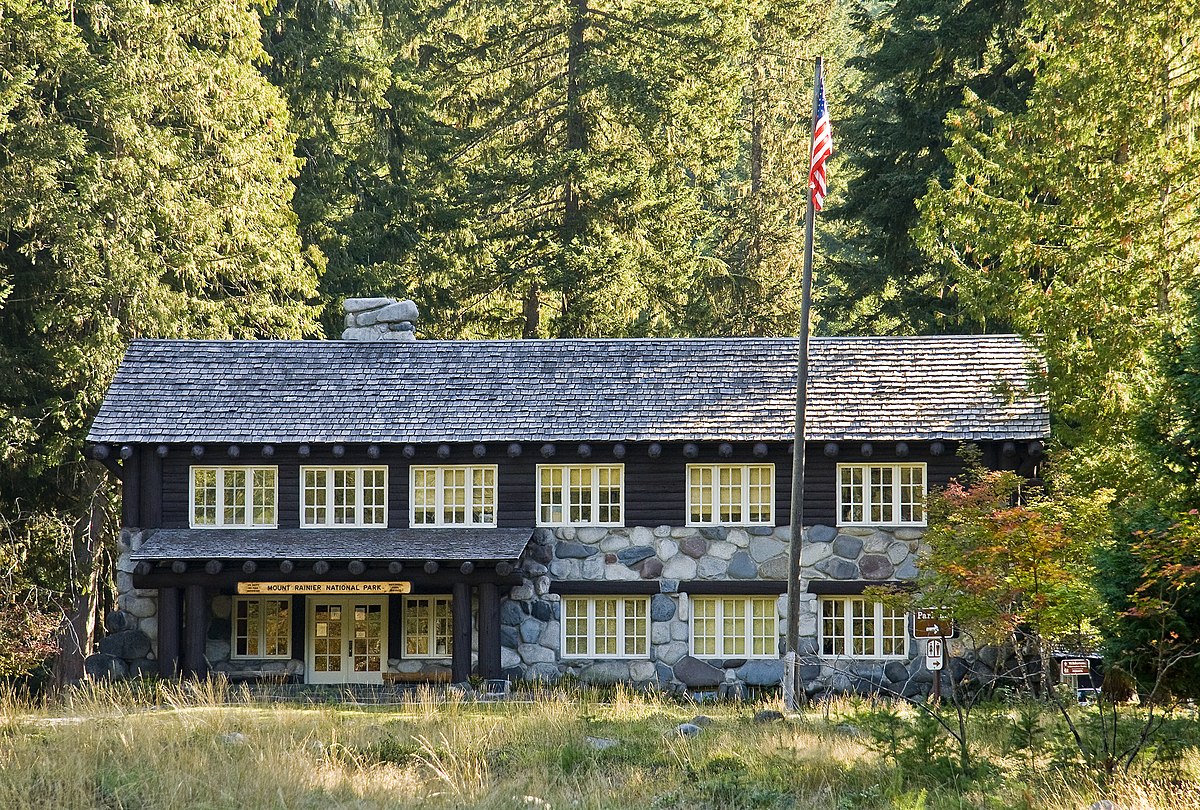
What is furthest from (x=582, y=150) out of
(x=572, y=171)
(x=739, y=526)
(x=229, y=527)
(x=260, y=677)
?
(x=260, y=677)

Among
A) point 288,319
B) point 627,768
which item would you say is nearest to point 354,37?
point 288,319

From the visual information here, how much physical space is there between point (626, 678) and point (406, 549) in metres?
3.91

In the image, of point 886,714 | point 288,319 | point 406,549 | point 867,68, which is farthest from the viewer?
point 867,68

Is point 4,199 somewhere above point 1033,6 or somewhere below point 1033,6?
below

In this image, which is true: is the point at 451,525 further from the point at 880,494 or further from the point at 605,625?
the point at 880,494

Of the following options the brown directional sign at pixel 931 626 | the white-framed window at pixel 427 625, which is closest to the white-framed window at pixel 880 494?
the brown directional sign at pixel 931 626

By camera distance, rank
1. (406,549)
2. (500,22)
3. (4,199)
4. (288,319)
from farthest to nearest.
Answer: (500,22) → (288,319) → (4,199) → (406,549)

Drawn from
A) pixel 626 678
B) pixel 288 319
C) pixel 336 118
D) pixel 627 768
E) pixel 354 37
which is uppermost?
pixel 354 37

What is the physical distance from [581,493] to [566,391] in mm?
1709

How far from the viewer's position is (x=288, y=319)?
29750mm

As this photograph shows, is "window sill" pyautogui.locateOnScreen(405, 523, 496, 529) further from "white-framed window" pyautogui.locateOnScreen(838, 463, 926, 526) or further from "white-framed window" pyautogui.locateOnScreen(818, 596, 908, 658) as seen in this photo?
"white-framed window" pyautogui.locateOnScreen(838, 463, 926, 526)

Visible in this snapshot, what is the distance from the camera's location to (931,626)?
20625mm

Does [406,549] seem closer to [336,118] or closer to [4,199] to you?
[4,199]

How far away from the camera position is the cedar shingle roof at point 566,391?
75.7 feet
